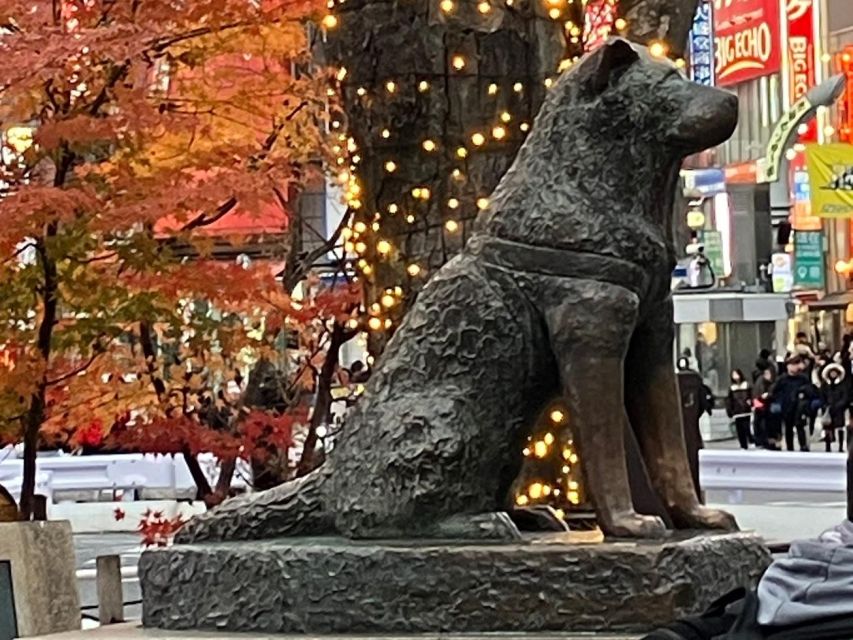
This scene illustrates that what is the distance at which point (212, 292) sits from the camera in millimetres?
7320

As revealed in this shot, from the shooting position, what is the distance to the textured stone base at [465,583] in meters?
3.97

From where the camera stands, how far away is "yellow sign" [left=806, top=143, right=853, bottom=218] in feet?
89.0

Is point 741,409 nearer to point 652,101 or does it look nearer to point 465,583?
point 652,101

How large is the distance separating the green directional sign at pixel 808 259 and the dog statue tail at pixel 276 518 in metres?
40.5

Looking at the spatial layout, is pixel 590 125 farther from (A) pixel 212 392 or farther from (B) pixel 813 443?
(B) pixel 813 443

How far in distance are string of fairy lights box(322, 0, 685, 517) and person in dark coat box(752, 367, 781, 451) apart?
16.3 metres

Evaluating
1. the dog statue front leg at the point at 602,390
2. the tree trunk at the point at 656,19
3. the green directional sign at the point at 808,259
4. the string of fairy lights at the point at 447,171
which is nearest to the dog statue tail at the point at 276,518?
the dog statue front leg at the point at 602,390

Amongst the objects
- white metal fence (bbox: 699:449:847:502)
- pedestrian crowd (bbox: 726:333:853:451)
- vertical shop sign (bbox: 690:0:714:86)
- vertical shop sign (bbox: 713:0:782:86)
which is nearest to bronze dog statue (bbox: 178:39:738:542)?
white metal fence (bbox: 699:449:847:502)

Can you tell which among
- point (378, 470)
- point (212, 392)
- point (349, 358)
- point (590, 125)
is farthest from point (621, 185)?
point (349, 358)

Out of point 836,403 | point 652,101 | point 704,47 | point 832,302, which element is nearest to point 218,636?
point 652,101

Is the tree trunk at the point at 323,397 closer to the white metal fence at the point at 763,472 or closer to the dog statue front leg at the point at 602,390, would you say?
the dog statue front leg at the point at 602,390

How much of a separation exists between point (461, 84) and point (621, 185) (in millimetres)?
3117

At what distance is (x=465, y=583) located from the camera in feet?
13.2

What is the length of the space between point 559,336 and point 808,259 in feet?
135
